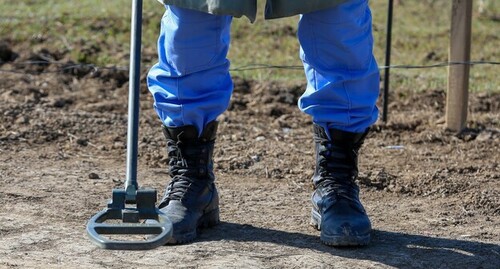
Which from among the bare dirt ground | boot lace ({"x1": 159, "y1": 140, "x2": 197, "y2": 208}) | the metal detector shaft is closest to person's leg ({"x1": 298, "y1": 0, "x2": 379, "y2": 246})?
the bare dirt ground

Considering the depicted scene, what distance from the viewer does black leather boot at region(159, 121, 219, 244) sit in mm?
3752

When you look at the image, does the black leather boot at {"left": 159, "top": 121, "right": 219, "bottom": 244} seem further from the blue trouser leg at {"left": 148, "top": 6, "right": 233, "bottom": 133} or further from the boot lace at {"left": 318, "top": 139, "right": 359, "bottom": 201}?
the boot lace at {"left": 318, "top": 139, "right": 359, "bottom": 201}

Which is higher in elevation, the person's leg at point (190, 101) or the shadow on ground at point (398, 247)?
the person's leg at point (190, 101)

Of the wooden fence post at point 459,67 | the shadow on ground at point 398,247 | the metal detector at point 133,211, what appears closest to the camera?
the metal detector at point 133,211

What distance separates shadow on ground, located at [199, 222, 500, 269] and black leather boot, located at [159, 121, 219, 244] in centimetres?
8

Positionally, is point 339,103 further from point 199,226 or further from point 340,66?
point 199,226

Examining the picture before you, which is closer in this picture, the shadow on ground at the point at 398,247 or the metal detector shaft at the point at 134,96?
the metal detector shaft at the point at 134,96

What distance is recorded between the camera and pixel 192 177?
3.81m

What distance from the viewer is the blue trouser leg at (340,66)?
3.59 m

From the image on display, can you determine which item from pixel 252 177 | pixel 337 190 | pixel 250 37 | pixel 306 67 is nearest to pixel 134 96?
pixel 306 67

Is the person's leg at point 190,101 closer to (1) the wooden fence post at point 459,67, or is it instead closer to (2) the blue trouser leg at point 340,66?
(2) the blue trouser leg at point 340,66

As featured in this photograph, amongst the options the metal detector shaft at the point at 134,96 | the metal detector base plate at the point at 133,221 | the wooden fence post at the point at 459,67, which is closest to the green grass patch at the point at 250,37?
the wooden fence post at the point at 459,67

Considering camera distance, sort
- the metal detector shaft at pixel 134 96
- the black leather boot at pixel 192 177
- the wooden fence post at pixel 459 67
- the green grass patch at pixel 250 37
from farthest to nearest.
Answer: the green grass patch at pixel 250 37, the wooden fence post at pixel 459 67, the black leather boot at pixel 192 177, the metal detector shaft at pixel 134 96

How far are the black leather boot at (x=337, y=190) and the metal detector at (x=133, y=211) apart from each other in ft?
2.06
